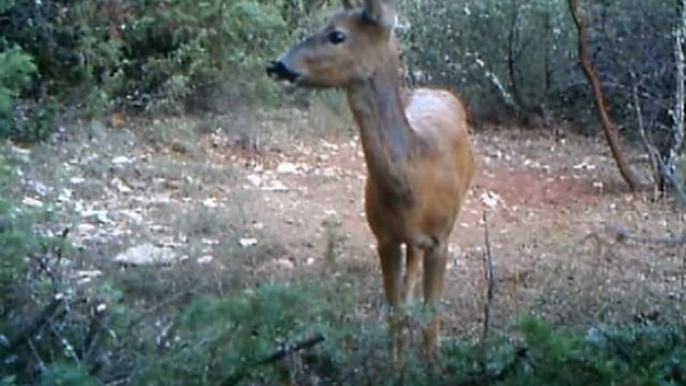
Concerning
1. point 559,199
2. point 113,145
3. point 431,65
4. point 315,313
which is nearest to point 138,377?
point 315,313

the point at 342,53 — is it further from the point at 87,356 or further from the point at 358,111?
the point at 87,356

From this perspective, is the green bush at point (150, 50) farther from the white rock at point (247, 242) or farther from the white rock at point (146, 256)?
the white rock at point (146, 256)

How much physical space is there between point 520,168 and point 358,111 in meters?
5.26

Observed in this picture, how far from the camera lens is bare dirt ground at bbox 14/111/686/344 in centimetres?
769

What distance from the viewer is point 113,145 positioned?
11.5 m

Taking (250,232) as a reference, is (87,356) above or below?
above

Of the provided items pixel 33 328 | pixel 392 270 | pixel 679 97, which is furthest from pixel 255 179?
pixel 33 328

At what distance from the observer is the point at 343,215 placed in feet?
31.7

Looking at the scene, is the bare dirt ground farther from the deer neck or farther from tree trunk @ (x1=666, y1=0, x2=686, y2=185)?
the deer neck

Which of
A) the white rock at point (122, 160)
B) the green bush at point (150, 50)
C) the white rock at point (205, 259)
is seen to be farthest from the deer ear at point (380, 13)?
the green bush at point (150, 50)

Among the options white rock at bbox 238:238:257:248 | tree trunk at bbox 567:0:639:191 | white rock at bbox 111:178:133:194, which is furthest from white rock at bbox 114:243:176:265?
tree trunk at bbox 567:0:639:191

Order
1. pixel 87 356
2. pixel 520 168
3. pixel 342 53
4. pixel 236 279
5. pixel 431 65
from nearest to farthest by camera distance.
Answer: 1. pixel 87 356
2. pixel 342 53
3. pixel 236 279
4. pixel 520 168
5. pixel 431 65

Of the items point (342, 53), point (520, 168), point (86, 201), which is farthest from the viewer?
point (520, 168)

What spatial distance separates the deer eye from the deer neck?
0.63ft
